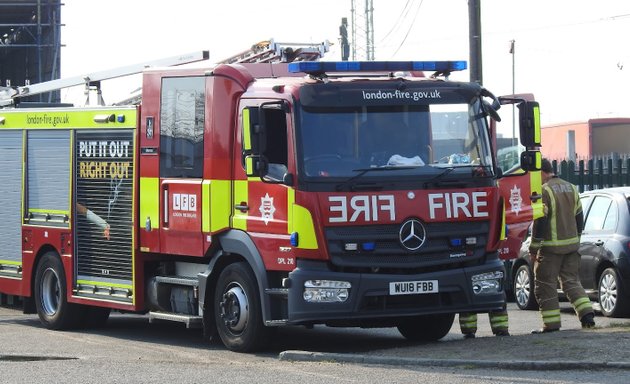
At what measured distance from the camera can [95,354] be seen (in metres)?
13.3

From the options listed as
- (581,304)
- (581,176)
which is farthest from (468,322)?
(581,176)

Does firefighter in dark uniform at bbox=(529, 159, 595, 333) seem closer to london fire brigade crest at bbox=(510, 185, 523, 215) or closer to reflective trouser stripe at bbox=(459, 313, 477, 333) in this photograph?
london fire brigade crest at bbox=(510, 185, 523, 215)

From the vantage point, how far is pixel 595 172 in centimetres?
2523

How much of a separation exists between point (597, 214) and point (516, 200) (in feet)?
11.5

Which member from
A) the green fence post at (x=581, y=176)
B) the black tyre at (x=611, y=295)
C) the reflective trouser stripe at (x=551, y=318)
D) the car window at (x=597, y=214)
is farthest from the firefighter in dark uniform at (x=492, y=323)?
the green fence post at (x=581, y=176)

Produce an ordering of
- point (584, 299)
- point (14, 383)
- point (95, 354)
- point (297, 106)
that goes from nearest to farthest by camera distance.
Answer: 1. point (14, 383)
2. point (297, 106)
3. point (95, 354)
4. point (584, 299)

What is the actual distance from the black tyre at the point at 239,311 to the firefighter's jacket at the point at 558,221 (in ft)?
10.9

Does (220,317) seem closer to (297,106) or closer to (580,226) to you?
(297,106)

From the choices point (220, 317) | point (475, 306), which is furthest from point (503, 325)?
point (220, 317)

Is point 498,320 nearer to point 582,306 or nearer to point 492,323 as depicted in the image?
point 492,323

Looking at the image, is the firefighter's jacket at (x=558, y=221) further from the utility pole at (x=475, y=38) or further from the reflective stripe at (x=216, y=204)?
the utility pole at (x=475, y=38)

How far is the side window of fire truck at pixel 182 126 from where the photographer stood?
13695mm

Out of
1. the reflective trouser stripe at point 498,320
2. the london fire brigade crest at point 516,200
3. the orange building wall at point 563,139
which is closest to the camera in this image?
the reflective trouser stripe at point 498,320

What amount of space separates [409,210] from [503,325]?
2027 millimetres
